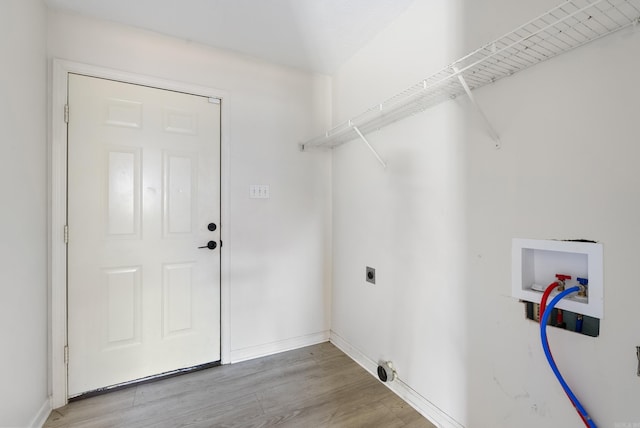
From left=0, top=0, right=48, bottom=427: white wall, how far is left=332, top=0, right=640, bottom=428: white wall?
191 cm

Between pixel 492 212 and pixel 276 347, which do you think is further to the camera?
pixel 276 347

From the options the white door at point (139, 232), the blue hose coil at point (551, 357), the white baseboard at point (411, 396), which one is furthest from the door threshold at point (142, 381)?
the blue hose coil at point (551, 357)

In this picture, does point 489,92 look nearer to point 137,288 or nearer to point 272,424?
point 272,424

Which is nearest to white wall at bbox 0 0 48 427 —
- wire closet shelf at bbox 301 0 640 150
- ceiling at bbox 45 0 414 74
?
ceiling at bbox 45 0 414 74

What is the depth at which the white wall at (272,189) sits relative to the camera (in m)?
2.02

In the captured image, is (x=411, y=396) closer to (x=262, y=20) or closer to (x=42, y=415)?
(x=42, y=415)

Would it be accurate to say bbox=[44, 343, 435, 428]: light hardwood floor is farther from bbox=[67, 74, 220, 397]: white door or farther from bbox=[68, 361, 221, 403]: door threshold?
bbox=[67, 74, 220, 397]: white door

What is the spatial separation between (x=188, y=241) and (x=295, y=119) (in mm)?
1297

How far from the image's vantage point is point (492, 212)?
124 cm

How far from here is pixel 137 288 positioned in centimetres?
184

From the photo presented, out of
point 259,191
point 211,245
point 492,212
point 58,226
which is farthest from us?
point 259,191

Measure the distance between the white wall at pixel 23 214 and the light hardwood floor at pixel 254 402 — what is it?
35 centimetres

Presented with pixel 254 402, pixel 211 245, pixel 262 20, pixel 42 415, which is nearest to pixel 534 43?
pixel 262 20

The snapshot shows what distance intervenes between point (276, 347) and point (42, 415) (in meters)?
1.38
